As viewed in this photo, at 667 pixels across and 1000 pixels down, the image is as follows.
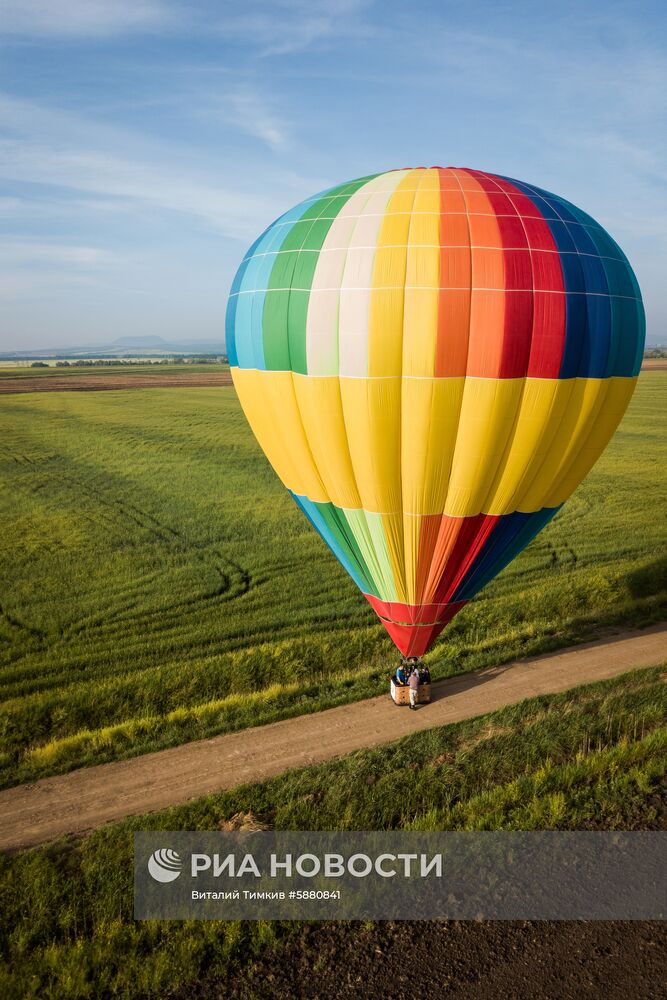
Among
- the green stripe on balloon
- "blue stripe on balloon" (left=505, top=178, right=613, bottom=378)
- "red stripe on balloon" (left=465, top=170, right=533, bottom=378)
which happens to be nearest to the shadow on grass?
"blue stripe on balloon" (left=505, top=178, right=613, bottom=378)

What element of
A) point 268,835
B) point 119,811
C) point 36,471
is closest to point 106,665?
point 119,811

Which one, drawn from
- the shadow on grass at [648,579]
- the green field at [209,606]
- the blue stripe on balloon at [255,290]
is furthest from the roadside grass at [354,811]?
the blue stripe on balloon at [255,290]
